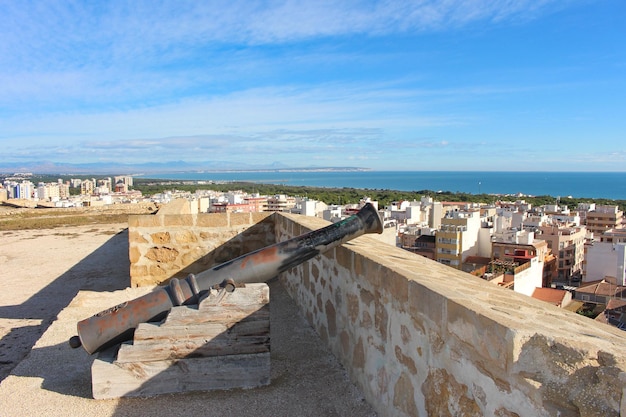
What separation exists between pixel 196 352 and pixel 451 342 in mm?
1439

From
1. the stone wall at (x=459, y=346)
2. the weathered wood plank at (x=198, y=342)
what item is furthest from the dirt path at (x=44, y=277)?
the stone wall at (x=459, y=346)

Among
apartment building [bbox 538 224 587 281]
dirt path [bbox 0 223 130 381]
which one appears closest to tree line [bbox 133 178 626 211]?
apartment building [bbox 538 224 587 281]

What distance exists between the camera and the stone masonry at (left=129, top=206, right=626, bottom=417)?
124cm

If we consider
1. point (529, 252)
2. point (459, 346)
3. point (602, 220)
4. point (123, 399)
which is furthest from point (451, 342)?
point (602, 220)

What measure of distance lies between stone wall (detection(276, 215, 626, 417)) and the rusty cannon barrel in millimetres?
169

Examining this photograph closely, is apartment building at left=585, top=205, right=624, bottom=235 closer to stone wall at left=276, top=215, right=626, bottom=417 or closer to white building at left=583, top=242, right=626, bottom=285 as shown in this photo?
white building at left=583, top=242, right=626, bottom=285

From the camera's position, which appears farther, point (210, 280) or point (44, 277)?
point (44, 277)

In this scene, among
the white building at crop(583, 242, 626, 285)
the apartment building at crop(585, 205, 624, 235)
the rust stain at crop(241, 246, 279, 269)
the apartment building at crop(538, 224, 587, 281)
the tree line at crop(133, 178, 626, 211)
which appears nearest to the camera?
the rust stain at crop(241, 246, 279, 269)

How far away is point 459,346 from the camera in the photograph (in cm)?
164

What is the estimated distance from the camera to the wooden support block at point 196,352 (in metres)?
2.53

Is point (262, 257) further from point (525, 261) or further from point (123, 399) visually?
point (525, 261)

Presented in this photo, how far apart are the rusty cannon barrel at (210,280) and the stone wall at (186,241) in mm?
2694

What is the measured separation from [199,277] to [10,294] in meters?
4.20

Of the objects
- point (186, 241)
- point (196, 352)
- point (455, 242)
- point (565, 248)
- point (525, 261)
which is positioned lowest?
point (565, 248)
